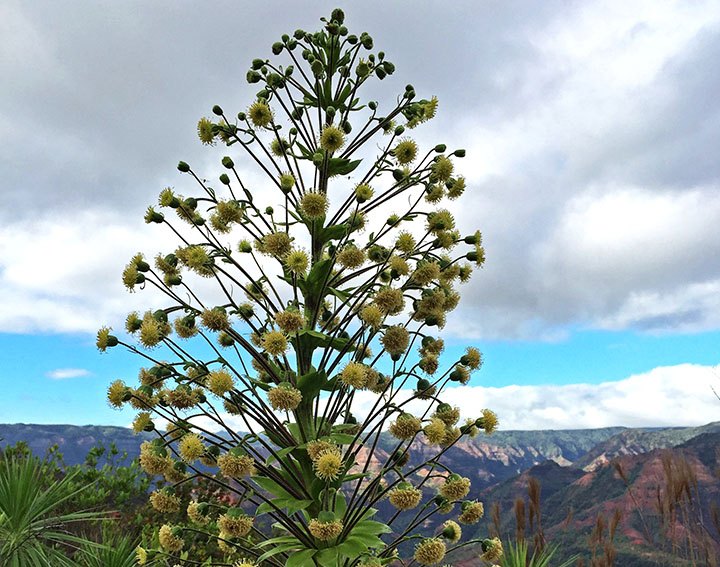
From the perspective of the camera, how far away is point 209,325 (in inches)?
147

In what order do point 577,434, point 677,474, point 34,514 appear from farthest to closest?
point 577,434
point 677,474
point 34,514

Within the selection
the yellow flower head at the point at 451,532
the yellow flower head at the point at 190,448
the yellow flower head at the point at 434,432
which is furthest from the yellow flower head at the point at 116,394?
Answer: the yellow flower head at the point at 451,532

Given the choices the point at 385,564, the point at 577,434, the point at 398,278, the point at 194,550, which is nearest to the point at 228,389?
the point at 398,278

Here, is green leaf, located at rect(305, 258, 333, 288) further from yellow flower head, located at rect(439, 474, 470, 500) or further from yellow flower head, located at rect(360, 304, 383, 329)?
yellow flower head, located at rect(439, 474, 470, 500)

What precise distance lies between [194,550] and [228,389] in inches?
255

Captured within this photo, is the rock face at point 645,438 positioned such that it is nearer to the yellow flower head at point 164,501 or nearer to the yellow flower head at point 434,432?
the yellow flower head at point 434,432

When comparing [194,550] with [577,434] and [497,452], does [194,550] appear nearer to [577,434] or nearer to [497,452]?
[497,452]

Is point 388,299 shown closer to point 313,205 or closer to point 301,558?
point 313,205

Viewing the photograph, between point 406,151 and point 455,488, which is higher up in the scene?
point 406,151

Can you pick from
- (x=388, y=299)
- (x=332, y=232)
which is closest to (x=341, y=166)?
(x=332, y=232)

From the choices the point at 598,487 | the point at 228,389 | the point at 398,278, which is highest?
the point at 398,278

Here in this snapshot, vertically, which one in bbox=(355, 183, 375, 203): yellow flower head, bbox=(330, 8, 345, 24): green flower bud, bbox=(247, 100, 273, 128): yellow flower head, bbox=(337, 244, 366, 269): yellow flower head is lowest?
bbox=(337, 244, 366, 269): yellow flower head

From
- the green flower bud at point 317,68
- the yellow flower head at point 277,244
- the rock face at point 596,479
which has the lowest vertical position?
the rock face at point 596,479

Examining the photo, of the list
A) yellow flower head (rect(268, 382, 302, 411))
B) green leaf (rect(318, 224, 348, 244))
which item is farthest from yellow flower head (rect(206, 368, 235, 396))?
green leaf (rect(318, 224, 348, 244))
